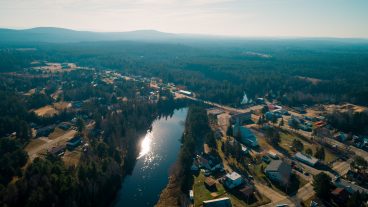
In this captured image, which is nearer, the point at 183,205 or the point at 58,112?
the point at 183,205


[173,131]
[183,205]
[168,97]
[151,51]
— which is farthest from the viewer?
[151,51]

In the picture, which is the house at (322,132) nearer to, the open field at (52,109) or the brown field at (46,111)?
the open field at (52,109)

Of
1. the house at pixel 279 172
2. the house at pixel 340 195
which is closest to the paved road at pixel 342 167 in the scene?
the house at pixel 340 195

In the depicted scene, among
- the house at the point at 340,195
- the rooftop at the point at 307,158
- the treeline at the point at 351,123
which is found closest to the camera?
the house at the point at 340,195

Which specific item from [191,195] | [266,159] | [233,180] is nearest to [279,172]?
[266,159]

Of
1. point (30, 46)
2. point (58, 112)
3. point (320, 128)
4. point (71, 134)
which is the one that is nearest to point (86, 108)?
point (58, 112)

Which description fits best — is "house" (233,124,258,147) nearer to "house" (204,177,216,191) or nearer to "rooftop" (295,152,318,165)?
"rooftop" (295,152,318,165)

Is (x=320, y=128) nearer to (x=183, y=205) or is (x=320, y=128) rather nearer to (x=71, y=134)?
(x=183, y=205)
